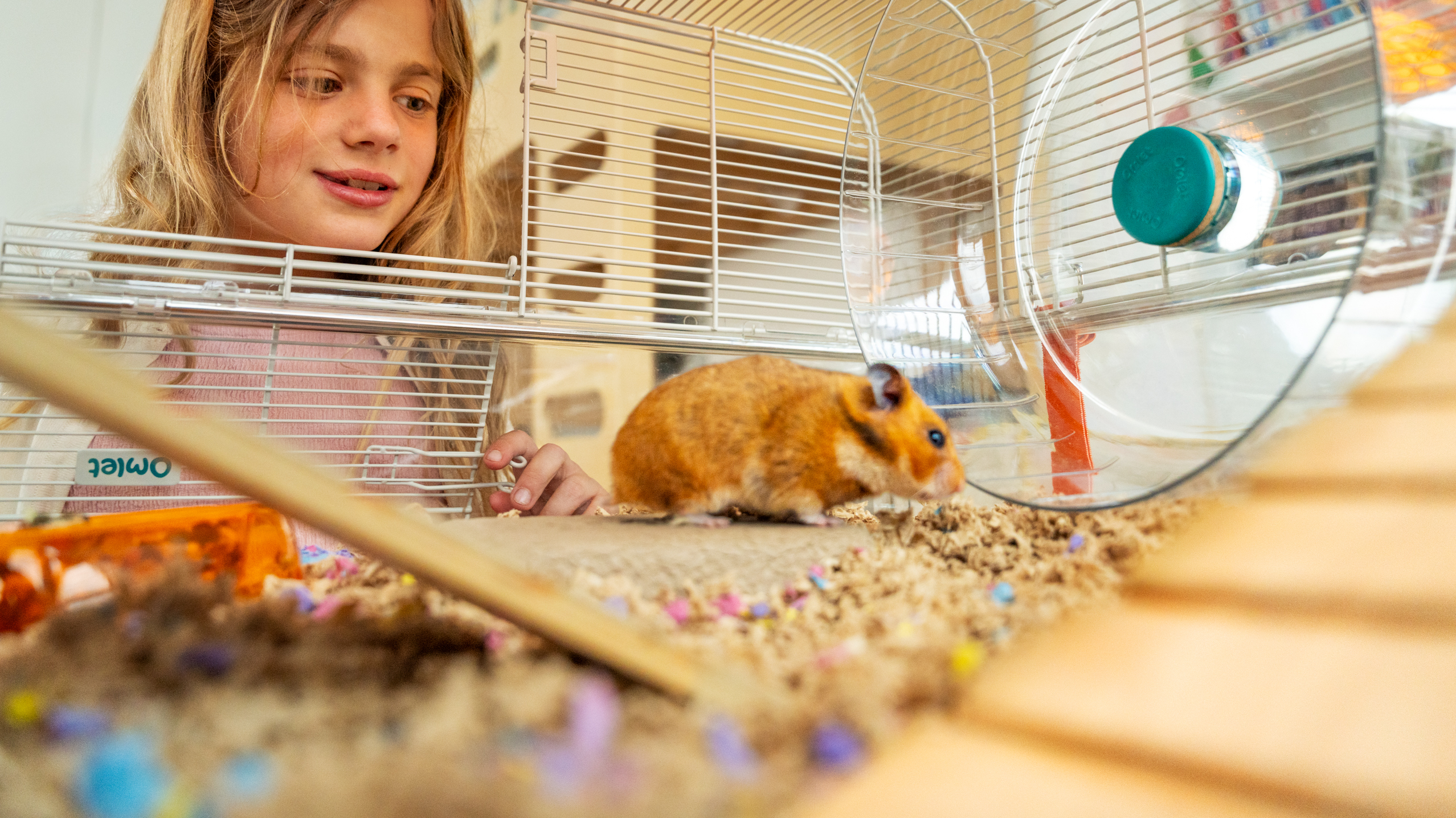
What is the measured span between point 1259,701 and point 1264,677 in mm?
15

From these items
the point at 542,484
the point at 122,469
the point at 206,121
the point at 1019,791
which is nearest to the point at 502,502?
the point at 542,484

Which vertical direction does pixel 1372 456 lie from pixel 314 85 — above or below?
below

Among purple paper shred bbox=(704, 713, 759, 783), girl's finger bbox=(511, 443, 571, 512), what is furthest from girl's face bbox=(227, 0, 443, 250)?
purple paper shred bbox=(704, 713, 759, 783)

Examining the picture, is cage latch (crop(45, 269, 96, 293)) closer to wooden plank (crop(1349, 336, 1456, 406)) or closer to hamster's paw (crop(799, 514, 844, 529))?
hamster's paw (crop(799, 514, 844, 529))

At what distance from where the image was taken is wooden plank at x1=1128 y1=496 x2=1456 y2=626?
396mm

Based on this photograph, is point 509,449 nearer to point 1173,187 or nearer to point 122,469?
point 122,469

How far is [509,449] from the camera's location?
5.08 ft

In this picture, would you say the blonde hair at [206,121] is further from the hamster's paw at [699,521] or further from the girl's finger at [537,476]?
the hamster's paw at [699,521]

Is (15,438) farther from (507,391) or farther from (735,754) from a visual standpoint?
(735,754)

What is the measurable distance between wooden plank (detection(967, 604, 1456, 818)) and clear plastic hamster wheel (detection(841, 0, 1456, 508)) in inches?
9.1

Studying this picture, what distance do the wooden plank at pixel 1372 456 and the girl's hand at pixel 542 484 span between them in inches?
45.9

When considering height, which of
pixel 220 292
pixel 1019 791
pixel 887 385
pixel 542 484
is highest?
pixel 220 292

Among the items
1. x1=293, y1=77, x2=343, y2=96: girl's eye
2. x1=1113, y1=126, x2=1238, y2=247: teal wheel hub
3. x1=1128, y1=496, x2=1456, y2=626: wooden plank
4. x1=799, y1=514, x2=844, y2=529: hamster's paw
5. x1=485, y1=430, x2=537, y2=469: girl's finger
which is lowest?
x1=799, y1=514, x2=844, y2=529: hamster's paw

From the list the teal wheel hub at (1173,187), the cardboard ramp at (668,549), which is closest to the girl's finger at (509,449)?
the cardboard ramp at (668,549)
